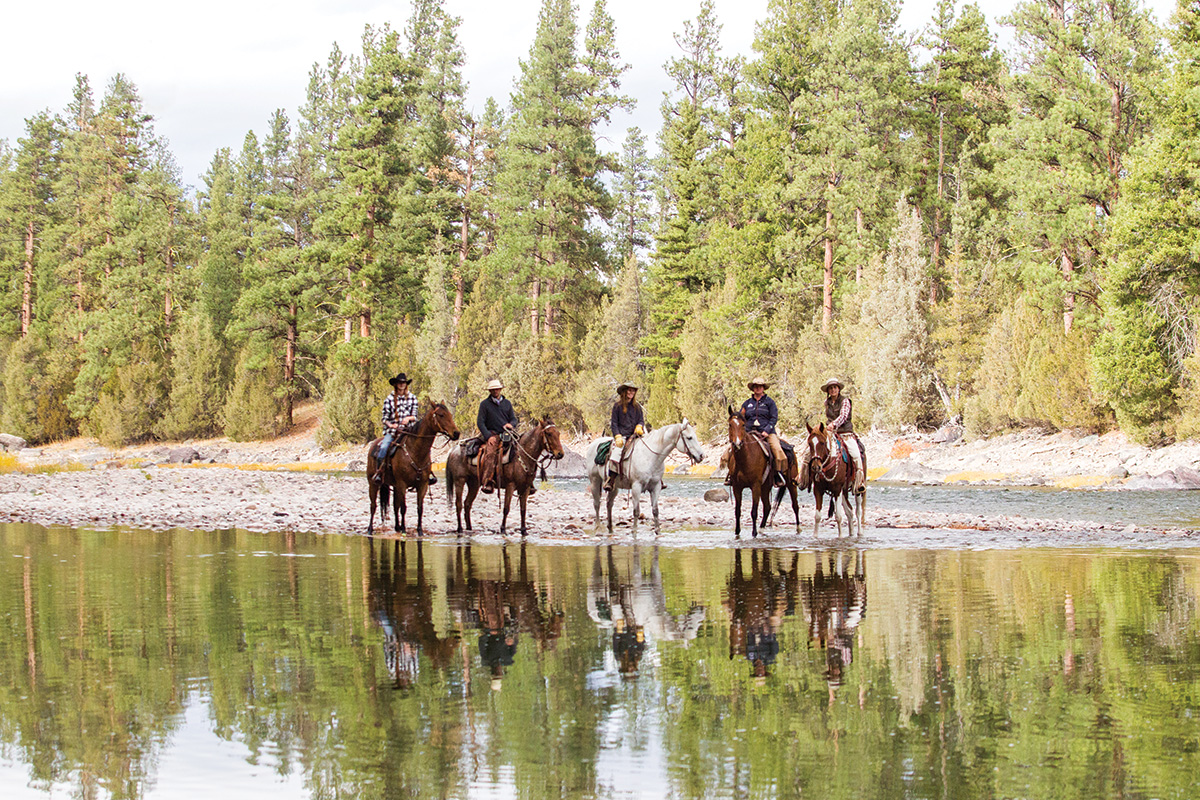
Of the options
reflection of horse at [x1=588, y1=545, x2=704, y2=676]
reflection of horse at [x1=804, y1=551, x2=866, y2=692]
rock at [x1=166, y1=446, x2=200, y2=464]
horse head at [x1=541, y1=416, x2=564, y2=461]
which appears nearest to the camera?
reflection of horse at [x1=804, y1=551, x2=866, y2=692]

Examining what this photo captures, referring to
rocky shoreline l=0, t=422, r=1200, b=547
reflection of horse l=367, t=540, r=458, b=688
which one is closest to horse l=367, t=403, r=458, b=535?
rocky shoreline l=0, t=422, r=1200, b=547

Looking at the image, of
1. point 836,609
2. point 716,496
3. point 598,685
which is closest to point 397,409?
point 836,609

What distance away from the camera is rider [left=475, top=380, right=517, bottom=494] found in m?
20.4

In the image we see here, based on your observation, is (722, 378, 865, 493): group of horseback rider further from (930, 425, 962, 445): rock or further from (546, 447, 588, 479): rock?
(546, 447, 588, 479): rock

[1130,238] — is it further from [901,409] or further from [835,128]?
[835,128]

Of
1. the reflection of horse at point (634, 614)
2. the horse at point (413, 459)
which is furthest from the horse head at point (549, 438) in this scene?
the reflection of horse at point (634, 614)

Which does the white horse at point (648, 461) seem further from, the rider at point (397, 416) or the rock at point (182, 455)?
the rock at point (182, 455)

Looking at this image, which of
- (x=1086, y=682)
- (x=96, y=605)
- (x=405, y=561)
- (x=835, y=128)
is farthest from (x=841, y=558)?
(x=835, y=128)

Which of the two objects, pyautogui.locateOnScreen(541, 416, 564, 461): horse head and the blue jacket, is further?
the blue jacket

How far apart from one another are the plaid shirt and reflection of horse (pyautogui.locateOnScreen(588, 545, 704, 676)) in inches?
278

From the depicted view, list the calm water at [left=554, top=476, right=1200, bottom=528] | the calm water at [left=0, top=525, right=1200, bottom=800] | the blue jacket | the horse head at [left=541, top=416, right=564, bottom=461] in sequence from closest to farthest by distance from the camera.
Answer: the calm water at [left=0, top=525, right=1200, bottom=800], the horse head at [left=541, top=416, right=564, bottom=461], the blue jacket, the calm water at [left=554, top=476, right=1200, bottom=528]

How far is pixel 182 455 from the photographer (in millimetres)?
65500

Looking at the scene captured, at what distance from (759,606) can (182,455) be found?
2357 inches

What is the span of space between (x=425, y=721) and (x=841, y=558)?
10941 millimetres
